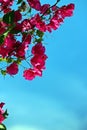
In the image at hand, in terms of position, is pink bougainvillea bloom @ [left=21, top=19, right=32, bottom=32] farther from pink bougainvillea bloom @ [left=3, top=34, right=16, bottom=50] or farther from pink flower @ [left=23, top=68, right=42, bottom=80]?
pink flower @ [left=23, top=68, right=42, bottom=80]

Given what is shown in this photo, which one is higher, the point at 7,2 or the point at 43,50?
the point at 7,2

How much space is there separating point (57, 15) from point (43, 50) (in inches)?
23.2

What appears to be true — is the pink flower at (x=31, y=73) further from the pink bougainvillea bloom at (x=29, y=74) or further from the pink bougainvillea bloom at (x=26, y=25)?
the pink bougainvillea bloom at (x=26, y=25)

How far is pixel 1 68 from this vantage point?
4766 mm

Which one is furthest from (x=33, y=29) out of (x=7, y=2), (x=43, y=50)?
(x=7, y=2)

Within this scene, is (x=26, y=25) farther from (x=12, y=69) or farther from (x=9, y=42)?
(x=12, y=69)

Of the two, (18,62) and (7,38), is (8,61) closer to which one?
(18,62)

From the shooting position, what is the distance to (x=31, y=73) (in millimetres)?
4531

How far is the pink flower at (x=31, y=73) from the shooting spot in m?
4.48

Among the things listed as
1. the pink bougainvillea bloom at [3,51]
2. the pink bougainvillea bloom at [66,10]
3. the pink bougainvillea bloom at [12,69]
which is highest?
the pink bougainvillea bloom at [66,10]

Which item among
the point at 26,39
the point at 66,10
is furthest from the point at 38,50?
the point at 66,10

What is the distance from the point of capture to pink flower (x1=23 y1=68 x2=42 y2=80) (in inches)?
176

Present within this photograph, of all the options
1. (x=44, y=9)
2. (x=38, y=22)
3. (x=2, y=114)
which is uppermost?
(x=44, y=9)

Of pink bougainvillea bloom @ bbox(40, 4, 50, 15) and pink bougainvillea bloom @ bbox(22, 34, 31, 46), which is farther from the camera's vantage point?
pink bougainvillea bloom @ bbox(40, 4, 50, 15)
